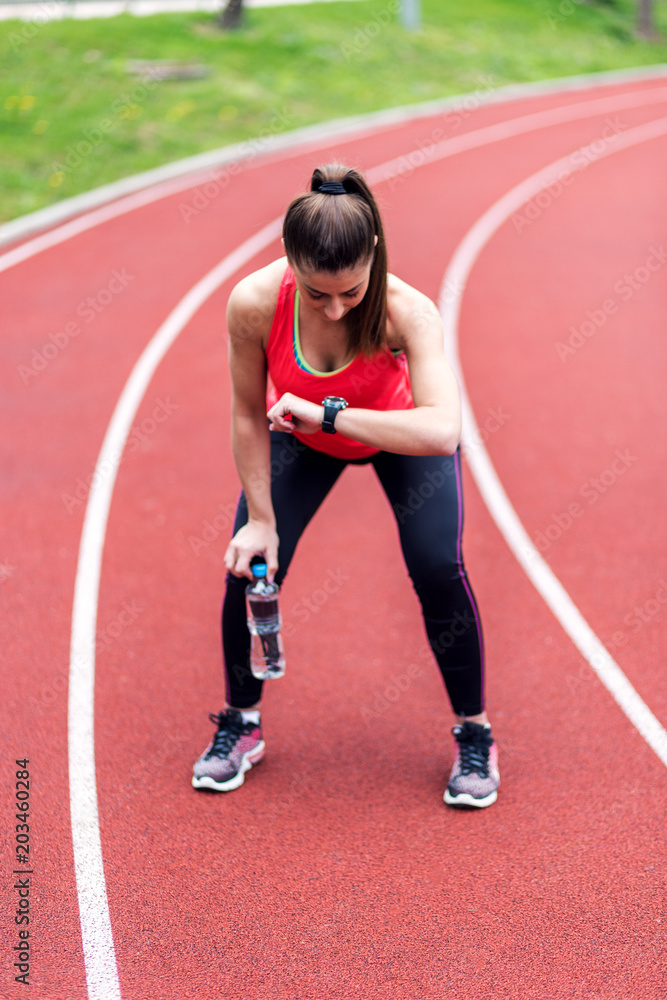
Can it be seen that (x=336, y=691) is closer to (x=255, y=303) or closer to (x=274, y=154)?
(x=255, y=303)

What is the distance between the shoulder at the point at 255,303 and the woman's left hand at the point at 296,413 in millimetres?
322

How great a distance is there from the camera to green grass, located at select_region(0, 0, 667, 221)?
15.1 m

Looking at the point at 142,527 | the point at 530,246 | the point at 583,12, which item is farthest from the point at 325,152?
the point at 583,12

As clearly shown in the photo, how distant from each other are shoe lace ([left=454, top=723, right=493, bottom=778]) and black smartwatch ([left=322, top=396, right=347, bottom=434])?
1365 millimetres

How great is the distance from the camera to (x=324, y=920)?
3.05m

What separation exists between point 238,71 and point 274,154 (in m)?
5.20

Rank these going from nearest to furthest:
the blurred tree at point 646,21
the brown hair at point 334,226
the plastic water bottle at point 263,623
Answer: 1. the brown hair at point 334,226
2. the plastic water bottle at point 263,623
3. the blurred tree at point 646,21

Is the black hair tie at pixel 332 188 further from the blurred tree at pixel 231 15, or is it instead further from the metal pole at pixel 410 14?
the metal pole at pixel 410 14

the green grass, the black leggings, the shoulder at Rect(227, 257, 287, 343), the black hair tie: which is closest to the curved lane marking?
the black leggings

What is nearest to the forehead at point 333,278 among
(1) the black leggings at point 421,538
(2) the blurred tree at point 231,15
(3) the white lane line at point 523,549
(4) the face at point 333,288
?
(4) the face at point 333,288

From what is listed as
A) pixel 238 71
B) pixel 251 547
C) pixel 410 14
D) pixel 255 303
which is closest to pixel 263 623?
pixel 251 547

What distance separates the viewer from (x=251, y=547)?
3.19 metres

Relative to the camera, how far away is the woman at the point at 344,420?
273 cm

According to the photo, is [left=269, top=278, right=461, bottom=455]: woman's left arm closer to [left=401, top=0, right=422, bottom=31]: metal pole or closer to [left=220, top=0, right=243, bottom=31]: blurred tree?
[left=220, top=0, right=243, bottom=31]: blurred tree
